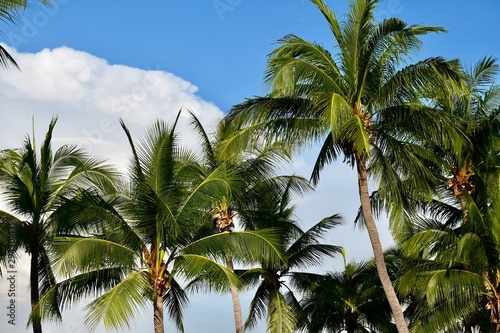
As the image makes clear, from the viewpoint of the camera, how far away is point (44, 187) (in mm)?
21641

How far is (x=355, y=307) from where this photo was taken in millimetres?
30109

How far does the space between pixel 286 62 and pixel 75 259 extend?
7287 mm

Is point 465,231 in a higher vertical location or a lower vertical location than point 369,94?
lower

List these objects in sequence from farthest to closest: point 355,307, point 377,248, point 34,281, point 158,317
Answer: point 355,307, point 34,281, point 377,248, point 158,317

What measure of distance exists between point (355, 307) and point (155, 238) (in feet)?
43.1

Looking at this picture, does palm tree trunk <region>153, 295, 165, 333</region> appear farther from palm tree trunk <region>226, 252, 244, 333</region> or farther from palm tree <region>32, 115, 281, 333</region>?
palm tree trunk <region>226, 252, 244, 333</region>

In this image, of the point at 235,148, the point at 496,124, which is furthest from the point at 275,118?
the point at 496,124

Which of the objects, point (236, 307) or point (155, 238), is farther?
point (236, 307)

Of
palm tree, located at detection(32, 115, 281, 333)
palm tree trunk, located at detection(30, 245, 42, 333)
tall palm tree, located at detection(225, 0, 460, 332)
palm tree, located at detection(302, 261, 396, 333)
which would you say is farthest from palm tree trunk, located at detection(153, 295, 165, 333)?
palm tree, located at detection(302, 261, 396, 333)

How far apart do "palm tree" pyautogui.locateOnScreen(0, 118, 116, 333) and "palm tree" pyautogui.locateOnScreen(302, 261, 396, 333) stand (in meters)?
11.4

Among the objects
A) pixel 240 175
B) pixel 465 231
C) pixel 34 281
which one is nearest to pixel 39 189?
pixel 34 281

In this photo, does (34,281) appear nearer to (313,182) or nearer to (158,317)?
(158,317)

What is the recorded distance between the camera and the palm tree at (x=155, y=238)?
1878 cm

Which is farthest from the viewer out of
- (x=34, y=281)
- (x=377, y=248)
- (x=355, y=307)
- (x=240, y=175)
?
(x=355, y=307)
